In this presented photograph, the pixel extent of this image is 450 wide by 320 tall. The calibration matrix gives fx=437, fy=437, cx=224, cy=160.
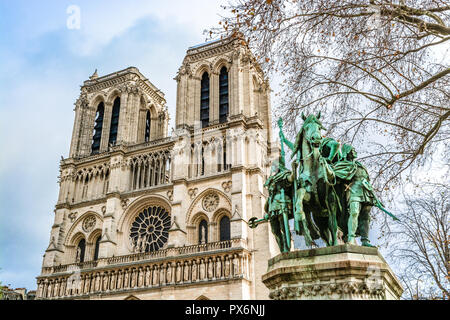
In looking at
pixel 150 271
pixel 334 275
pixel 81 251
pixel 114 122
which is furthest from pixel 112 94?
pixel 334 275

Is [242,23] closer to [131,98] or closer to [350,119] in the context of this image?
[350,119]

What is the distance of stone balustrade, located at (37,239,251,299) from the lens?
76.5 ft

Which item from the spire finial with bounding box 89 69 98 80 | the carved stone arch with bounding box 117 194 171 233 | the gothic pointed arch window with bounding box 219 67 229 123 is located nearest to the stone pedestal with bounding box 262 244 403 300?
the carved stone arch with bounding box 117 194 171 233

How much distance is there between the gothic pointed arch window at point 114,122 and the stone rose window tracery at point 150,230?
747cm

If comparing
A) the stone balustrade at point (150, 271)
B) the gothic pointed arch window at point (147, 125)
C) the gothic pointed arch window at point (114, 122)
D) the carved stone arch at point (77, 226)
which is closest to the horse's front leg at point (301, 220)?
the stone balustrade at point (150, 271)

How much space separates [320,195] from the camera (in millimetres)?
6289

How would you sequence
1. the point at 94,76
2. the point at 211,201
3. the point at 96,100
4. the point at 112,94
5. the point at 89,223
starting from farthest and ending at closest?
the point at 94,76, the point at 96,100, the point at 112,94, the point at 89,223, the point at 211,201

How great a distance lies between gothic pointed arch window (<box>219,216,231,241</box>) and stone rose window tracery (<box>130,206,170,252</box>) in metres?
3.72

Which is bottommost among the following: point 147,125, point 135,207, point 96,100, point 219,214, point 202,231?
point 202,231

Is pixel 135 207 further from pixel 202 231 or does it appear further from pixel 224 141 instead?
pixel 224 141

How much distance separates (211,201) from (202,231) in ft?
6.23

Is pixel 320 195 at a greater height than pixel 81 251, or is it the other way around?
pixel 81 251
